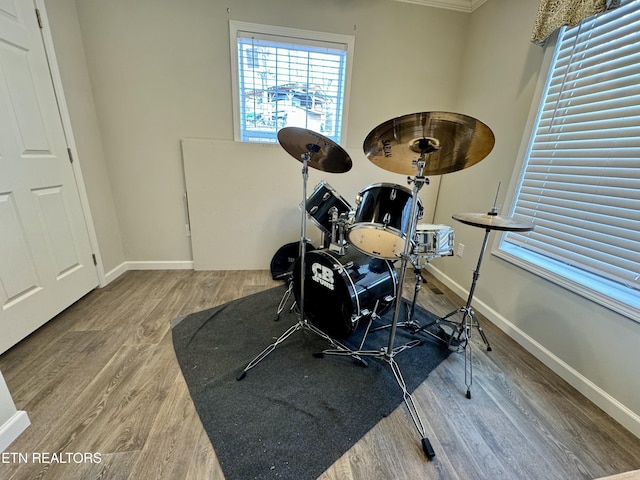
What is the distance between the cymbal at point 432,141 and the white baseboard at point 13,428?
6.41 feet

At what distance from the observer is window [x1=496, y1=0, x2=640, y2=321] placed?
1298 millimetres

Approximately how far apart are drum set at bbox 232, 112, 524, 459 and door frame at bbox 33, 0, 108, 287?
1.80m

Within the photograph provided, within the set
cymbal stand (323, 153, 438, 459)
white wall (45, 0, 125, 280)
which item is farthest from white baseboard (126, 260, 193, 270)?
cymbal stand (323, 153, 438, 459)

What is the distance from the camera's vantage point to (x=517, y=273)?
187cm

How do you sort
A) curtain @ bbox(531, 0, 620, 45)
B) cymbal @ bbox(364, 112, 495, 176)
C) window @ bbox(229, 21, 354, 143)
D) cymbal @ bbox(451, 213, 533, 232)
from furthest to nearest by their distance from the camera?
window @ bbox(229, 21, 354, 143)
curtain @ bbox(531, 0, 620, 45)
cymbal @ bbox(451, 213, 533, 232)
cymbal @ bbox(364, 112, 495, 176)

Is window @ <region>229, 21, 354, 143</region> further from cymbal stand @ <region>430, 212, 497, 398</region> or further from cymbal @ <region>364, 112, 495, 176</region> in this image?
cymbal stand @ <region>430, 212, 497, 398</region>

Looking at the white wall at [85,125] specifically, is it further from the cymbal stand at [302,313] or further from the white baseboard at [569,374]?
the white baseboard at [569,374]

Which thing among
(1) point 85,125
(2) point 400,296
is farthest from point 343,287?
(1) point 85,125

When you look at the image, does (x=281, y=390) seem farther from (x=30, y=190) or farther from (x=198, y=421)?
(x=30, y=190)

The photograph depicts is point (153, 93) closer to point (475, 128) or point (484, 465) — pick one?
point (475, 128)

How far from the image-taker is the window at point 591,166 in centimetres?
130

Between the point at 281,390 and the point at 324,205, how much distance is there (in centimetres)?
120

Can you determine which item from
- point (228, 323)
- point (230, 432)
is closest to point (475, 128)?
point (230, 432)

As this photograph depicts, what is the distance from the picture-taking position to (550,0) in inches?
61.2
